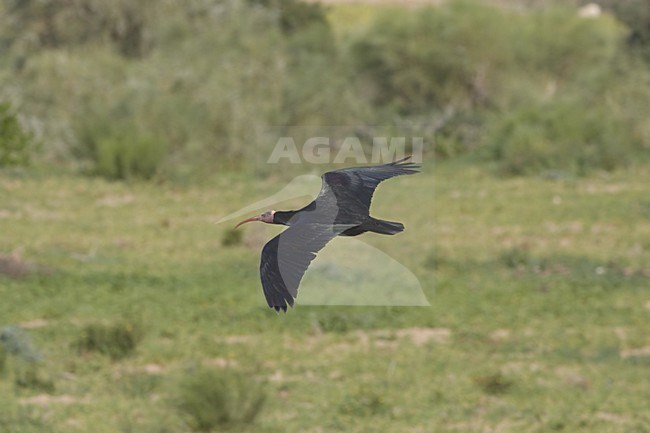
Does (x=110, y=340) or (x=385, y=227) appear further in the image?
(x=110, y=340)

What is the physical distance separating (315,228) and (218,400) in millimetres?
3727

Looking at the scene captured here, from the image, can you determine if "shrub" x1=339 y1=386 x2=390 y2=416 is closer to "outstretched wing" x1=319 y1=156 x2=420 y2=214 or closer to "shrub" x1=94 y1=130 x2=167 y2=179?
"outstretched wing" x1=319 y1=156 x2=420 y2=214

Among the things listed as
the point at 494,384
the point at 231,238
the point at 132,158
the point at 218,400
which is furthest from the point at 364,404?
the point at 132,158

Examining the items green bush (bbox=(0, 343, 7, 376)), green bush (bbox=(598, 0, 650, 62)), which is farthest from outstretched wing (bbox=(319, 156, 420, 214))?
green bush (bbox=(598, 0, 650, 62))

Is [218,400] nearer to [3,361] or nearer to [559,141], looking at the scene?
[3,361]

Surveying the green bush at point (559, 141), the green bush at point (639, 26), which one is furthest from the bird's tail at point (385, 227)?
the green bush at point (639, 26)

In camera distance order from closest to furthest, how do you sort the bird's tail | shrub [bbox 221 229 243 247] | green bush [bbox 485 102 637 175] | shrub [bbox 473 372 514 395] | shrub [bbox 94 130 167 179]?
Result: the bird's tail, shrub [bbox 473 372 514 395], shrub [bbox 221 229 243 247], shrub [bbox 94 130 167 179], green bush [bbox 485 102 637 175]

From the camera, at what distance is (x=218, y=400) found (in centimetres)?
745

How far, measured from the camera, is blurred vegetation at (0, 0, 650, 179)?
1802 cm

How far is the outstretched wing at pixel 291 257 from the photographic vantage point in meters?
3.85

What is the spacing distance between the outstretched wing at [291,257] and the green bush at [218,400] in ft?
11.8

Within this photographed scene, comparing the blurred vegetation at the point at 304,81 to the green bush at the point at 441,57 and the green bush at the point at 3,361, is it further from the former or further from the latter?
the green bush at the point at 3,361

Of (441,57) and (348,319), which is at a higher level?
(441,57)

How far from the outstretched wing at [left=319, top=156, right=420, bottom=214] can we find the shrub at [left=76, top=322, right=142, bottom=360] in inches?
201
